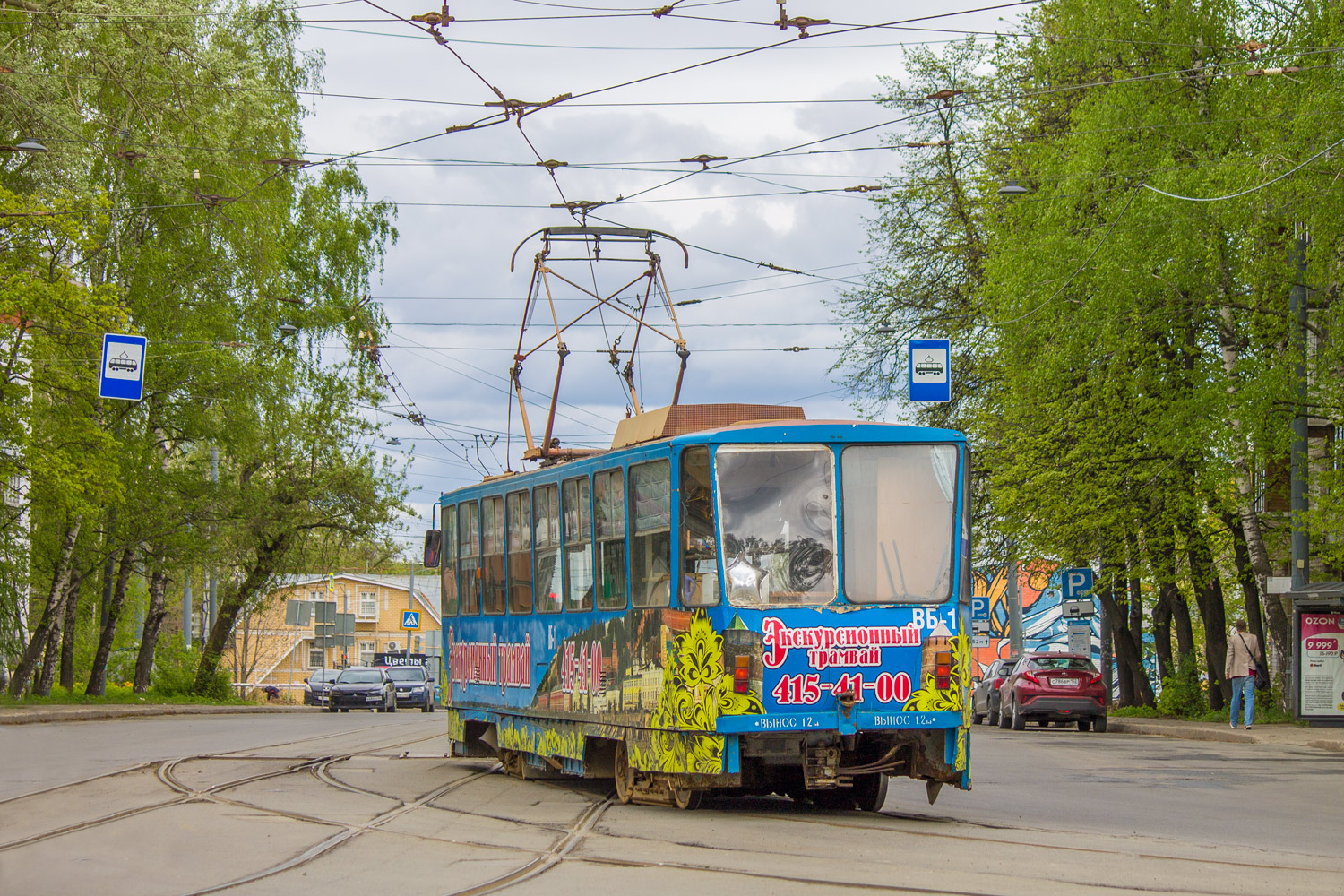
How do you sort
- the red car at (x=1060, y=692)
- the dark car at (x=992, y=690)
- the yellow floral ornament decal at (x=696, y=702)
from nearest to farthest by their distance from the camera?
the yellow floral ornament decal at (x=696, y=702), the red car at (x=1060, y=692), the dark car at (x=992, y=690)

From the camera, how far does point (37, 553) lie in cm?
3625

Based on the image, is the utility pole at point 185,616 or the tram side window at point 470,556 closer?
the tram side window at point 470,556

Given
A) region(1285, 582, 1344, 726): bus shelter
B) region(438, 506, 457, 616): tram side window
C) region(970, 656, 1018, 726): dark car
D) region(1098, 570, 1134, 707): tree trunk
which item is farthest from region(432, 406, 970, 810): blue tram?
region(1098, 570, 1134, 707): tree trunk

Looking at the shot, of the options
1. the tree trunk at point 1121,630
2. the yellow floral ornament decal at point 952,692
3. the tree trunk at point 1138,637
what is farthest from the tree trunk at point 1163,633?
the yellow floral ornament decal at point 952,692

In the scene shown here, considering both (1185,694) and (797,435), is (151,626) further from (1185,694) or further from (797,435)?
(797,435)

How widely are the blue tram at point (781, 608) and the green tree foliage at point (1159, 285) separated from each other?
1143cm

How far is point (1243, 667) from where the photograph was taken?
25.9 meters

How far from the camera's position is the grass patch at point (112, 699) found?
34.3 meters

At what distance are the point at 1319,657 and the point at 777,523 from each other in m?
16.6

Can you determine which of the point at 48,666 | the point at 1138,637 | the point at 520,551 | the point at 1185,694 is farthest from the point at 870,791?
the point at 48,666

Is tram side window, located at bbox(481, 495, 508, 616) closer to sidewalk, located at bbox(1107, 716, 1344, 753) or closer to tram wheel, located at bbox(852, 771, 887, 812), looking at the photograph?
tram wheel, located at bbox(852, 771, 887, 812)

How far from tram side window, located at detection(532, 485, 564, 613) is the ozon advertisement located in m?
15.5

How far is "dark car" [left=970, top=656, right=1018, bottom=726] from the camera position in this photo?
109ft

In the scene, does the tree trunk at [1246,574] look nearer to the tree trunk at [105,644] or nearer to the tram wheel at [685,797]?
the tram wheel at [685,797]
